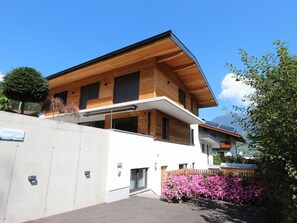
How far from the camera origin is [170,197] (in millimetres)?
9359

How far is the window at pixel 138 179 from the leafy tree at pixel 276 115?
6.57 m

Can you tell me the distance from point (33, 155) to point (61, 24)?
9762 mm

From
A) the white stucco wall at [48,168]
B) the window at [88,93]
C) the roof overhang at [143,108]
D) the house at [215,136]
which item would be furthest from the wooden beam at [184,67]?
the house at [215,136]

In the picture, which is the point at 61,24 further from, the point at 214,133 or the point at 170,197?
the point at 214,133

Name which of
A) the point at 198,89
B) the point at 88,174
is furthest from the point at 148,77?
the point at 198,89

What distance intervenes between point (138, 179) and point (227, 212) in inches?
197

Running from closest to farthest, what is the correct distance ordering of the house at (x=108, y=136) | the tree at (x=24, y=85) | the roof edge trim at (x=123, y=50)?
the house at (x=108, y=136) → the tree at (x=24, y=85) → the roof edge trim at (x=123, y=50)

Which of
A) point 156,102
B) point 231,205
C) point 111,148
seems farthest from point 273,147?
point 156,102

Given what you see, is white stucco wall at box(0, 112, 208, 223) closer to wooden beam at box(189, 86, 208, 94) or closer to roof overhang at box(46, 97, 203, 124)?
roof overhang at box(46, 97, 203, 124)

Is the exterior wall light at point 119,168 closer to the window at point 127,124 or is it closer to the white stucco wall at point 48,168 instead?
the white stucco wall at point 48,168

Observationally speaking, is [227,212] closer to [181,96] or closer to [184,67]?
[184,67]

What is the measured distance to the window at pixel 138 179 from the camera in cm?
1046

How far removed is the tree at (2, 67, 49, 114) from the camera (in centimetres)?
957

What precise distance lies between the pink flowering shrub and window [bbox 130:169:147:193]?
5.60 ft
